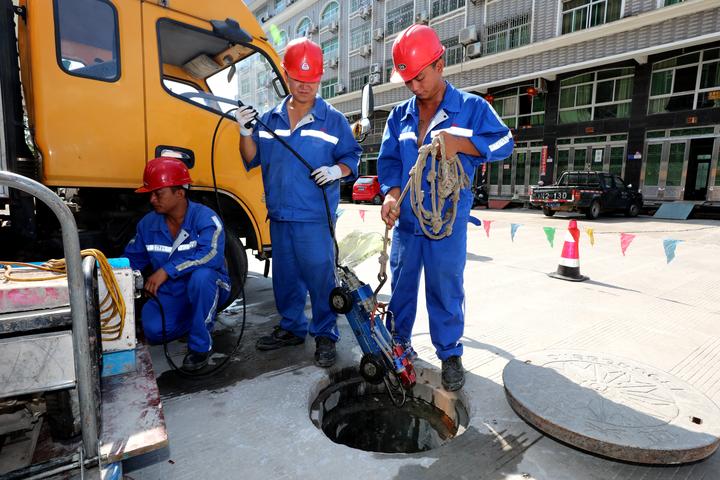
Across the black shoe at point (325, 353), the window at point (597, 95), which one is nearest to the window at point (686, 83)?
the window at point (597, 95)

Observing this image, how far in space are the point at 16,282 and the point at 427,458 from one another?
5.69ft

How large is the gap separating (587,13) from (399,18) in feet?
36.2

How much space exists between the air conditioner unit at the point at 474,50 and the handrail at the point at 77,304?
22335mm

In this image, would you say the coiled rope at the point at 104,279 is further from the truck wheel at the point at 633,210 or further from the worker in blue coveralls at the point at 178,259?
the truck wheel at the point at 633,210

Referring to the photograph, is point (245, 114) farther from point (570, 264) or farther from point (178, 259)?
point (570, 264)

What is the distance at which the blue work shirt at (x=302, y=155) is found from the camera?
2.75 m

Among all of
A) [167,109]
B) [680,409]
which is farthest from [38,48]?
[680,409]

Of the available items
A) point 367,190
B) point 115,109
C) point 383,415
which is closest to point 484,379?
point 383,415

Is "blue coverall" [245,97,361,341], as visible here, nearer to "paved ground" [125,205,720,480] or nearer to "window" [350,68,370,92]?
"paved ground" [125,205,720,480]

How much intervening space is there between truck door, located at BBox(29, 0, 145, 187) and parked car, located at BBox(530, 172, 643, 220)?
43.6 feet

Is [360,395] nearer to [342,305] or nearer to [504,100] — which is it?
[342,305]

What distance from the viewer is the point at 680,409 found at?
208cm

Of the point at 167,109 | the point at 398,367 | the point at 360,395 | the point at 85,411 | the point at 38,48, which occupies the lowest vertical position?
the point at 360,395

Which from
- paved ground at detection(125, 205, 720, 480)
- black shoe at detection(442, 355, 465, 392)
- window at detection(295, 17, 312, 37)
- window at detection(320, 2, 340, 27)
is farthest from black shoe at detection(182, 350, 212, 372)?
window at detection(295, 17, 312, 37)
